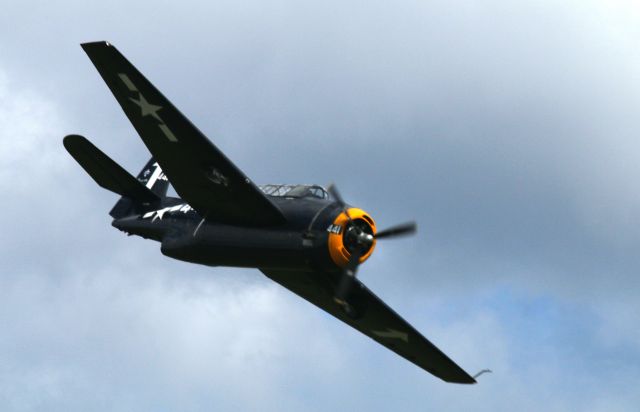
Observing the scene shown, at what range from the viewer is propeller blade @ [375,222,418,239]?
95.9 ft

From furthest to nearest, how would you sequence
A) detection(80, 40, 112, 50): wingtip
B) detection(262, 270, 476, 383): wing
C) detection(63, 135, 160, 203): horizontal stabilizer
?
1. detection(262, 270, 476, 383): wing
2. detection(63, 135, 160, 203): horizontal stabilizer
3. detection(80, 40, 112, 50): wingtip

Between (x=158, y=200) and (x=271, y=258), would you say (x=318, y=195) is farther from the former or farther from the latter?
(x=158, y=200)

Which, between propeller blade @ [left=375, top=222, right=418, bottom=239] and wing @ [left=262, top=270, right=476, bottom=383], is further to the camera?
wing @ [left=262, top=270, right=476, bottom=383]

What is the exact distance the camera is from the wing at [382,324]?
34.6 metres

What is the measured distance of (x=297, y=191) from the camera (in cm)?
3058

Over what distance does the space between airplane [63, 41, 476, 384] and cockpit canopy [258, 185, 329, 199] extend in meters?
0.03

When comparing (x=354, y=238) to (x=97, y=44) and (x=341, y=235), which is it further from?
(x=97, y=44)

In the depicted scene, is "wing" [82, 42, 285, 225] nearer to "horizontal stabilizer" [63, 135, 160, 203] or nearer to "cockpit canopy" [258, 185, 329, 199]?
"cockpit canopy" [258, 185, 329, 199]

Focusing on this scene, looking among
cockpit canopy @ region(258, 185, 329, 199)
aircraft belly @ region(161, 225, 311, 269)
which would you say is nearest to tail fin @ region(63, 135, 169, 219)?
aircraft belly @ region(161, 225, 311, 269)

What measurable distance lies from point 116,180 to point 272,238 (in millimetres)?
7092

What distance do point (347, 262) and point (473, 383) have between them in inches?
366

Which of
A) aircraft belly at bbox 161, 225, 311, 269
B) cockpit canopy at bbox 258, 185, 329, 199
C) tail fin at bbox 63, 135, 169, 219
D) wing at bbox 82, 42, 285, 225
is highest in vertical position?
tail fin at bbox 63, 135, 169, 219

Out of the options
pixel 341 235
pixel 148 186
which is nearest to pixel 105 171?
pixel 148 186

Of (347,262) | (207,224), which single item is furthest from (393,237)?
(207,224)
